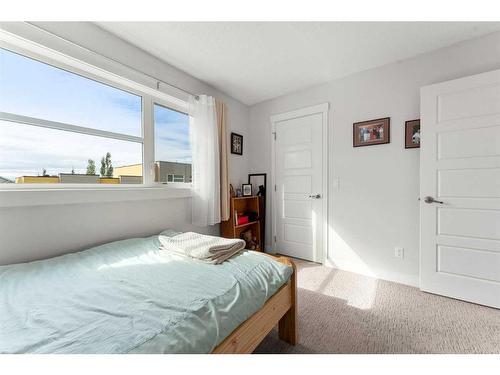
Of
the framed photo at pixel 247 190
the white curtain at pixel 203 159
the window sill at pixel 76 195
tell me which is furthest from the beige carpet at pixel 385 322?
the window sill at pixel 76 195

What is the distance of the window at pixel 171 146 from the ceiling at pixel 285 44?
0.53 meters

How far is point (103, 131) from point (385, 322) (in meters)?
2.70

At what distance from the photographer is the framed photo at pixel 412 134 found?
6.96ft

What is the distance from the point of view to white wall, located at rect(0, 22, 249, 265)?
1.33 meters

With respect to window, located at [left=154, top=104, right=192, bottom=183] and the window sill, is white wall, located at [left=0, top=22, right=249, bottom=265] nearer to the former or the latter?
the window sill

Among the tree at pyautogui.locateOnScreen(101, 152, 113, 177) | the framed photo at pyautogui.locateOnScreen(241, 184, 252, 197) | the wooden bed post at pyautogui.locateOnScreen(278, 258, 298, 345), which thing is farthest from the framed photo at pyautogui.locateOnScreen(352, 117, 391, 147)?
the tree at pyautogui.locateOnScreen(101, 152, 113, 177)

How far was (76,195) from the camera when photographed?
1.51m

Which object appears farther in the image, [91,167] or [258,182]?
[258,182]

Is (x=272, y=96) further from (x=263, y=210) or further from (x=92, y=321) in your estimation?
(x=92, y=321)

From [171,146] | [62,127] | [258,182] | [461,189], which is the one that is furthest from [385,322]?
[62,127]

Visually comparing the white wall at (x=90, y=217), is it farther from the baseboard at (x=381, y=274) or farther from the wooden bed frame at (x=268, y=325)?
the baseboard at (x=381, y=274)

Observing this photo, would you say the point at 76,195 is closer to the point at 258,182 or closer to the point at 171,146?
the point at 171,146

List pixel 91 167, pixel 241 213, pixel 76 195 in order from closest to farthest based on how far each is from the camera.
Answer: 1. pixel 76 195
2. pixel 91 167
3. pixel 241 213
